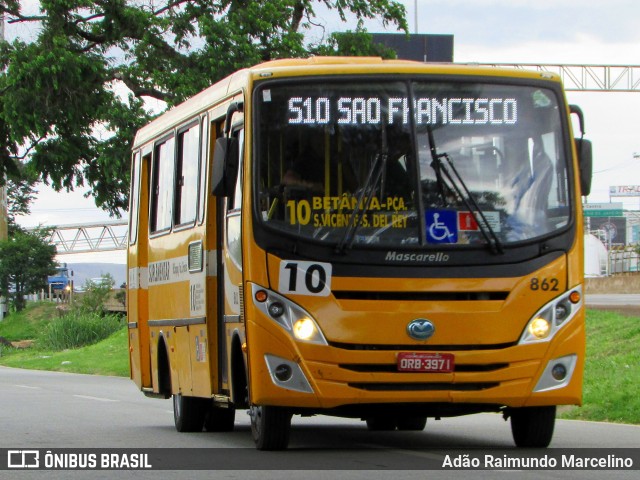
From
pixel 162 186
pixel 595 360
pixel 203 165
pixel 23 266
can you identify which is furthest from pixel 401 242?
pixel 23 266

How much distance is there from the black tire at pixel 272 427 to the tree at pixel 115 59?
820 inches

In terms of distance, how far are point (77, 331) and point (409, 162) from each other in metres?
42.5

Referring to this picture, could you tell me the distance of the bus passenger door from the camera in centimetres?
1237

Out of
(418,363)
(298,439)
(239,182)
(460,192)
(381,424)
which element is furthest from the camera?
(381,424)

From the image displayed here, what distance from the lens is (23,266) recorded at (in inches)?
3366

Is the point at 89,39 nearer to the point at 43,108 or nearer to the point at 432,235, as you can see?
the point at 43,108

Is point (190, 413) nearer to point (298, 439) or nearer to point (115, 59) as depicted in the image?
point (298, 439)

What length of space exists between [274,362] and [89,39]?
991 inches

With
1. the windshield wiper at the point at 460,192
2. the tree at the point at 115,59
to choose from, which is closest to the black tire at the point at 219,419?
the windshield wiper at the point at 460,192

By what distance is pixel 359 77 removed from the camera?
12.2 meters

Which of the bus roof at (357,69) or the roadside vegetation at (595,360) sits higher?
the bus roof at (357,69)

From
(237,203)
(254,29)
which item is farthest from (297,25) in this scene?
(237,203)

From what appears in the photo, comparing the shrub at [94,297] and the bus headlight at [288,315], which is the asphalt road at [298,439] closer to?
the bus headlight at [288,315]

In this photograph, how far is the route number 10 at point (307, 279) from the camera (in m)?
11.6
